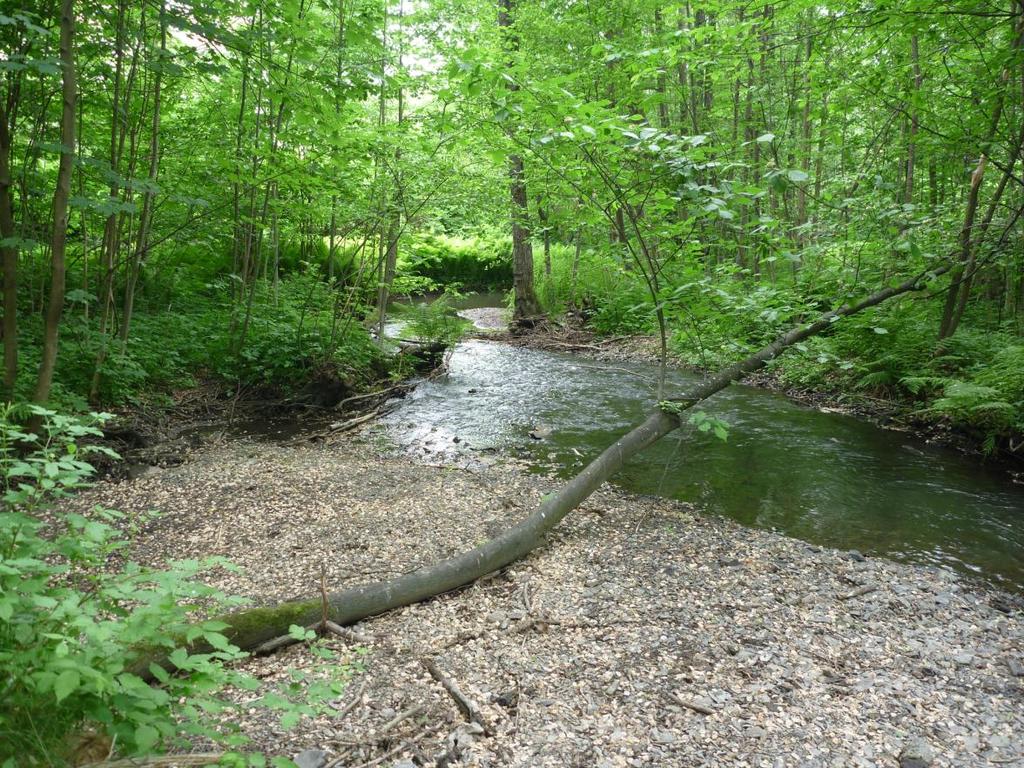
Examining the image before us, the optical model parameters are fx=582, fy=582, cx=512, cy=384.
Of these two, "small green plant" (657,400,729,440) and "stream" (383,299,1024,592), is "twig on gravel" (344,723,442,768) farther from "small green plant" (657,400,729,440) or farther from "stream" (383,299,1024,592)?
"stream" (383,299,1024,592)

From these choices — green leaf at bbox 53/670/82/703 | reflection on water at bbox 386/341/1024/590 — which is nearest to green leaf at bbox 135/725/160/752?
green leaf at bbox 53/670/82/703

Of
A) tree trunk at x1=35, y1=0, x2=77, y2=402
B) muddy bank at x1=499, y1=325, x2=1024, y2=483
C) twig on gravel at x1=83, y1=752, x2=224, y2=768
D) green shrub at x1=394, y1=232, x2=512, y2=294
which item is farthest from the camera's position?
green shrub at x1=394, y1=232, x2=512, y2=294

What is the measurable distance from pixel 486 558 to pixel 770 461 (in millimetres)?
4190

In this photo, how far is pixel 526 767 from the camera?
2.49 meters

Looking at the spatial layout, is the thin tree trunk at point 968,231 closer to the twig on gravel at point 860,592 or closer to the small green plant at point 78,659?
the twig on gravel at point 860,592

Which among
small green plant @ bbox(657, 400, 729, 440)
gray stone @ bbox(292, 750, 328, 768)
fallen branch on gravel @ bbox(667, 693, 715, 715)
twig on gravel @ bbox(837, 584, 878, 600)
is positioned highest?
small green plant @ bbox(657, 400, 729, 440)

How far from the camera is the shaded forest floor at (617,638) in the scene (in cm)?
265

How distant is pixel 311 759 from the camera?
2404 mm

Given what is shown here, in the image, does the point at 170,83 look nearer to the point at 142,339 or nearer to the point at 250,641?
the point at 142,339

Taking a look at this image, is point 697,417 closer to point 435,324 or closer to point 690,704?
point 690,704

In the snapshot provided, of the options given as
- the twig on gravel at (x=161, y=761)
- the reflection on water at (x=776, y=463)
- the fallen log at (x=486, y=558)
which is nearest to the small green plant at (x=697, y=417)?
the fallen log at (x=486, y=558)

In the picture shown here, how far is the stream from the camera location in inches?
199

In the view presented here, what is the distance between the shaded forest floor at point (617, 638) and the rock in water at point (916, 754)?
0.01 m

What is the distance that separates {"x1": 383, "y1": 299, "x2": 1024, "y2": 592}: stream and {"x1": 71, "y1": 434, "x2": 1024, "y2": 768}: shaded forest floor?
0.57 meters
